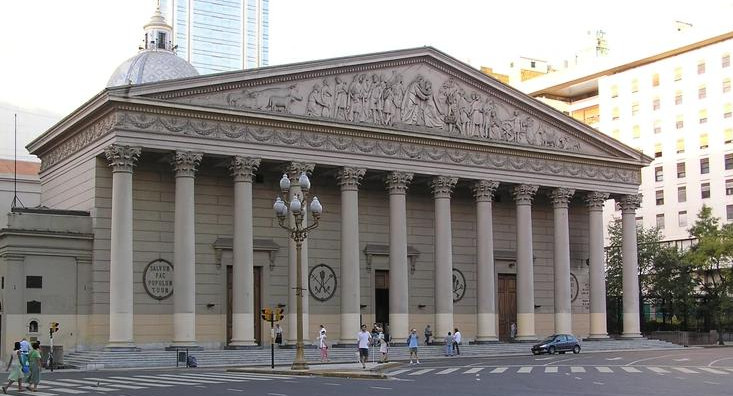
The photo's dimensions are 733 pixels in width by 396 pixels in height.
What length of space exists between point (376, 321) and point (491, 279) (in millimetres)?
7486

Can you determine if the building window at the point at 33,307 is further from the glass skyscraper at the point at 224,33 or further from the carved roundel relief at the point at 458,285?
the glass skyscraper at the point at 224,33

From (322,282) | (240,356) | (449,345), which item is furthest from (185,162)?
(449,345)

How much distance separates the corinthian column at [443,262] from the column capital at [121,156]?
1883 cm

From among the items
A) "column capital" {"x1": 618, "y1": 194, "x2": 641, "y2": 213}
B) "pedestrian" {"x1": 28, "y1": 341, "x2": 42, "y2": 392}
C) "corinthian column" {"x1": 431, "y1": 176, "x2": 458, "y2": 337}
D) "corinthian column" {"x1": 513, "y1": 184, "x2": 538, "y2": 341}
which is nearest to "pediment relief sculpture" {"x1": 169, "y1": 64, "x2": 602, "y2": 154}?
"corinthian column" {"x1": 431, "y1": 176, "x2": 458, "y2": 337}

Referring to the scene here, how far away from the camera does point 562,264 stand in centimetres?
6562

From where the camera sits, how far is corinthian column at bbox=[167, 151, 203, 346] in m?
51.6

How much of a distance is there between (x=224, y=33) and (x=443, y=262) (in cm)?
12901

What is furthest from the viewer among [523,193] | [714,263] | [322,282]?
[714,263]

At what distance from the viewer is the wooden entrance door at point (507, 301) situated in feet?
221

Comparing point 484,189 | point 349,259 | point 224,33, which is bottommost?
Answer: point 349,259

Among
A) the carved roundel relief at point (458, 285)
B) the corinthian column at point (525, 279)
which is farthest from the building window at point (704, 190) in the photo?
the carved roundel relief at point (458, 285)

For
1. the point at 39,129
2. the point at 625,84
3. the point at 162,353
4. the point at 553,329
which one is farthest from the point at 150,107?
the point at 625,84

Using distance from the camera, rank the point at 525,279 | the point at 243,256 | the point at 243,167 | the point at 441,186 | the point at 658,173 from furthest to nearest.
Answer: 1. the point at 658,173
2. the point at 525,279
3. the point at 441,186
4. the point at 243,167
5. the point at 243,256

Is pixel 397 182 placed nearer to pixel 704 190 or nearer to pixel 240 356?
pixel 240 356
